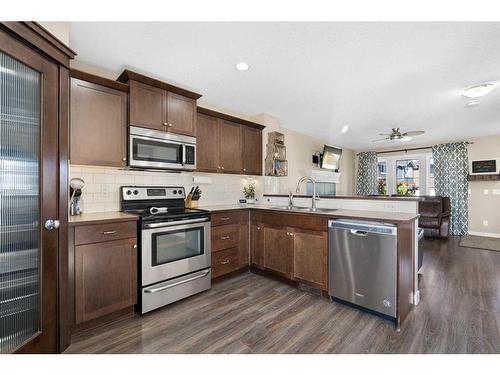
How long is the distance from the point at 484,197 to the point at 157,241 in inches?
298

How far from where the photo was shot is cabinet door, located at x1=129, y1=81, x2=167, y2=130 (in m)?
2.39

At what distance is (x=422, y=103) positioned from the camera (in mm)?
3521

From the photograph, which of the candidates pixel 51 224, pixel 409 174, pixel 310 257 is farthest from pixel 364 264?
pixel 409 174

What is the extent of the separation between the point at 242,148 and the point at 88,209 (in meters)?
2.16

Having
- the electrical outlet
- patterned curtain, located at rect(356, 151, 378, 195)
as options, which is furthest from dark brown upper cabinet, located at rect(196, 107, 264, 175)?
patterned curtain, located at rect(356, 151, 378, 195)

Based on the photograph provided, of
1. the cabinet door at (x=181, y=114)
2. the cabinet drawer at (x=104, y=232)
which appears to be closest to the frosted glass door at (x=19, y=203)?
the cabinet drawer at (x=104, y=232)

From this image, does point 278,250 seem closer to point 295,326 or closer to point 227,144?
point 295,326

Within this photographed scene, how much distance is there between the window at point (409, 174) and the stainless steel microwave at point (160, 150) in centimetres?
632

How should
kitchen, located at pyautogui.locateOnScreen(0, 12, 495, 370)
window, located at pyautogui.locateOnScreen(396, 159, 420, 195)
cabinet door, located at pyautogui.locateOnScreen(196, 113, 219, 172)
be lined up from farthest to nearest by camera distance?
1. window, located at pyautogui.locateOnScreen(396, 159, 420, 195)
2. cabinet door, located at pyautogui.locateOnScreen(196, 113, 219, 172)
3. kitchen, located at pyautogui.locateOnScreen(0, 12, 495, 370)

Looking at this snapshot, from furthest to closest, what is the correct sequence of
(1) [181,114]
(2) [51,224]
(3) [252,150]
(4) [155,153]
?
(3) [252,150] < (1) [181,114] < (4) [155,153] < (2) [51,224]

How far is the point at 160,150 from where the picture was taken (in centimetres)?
260

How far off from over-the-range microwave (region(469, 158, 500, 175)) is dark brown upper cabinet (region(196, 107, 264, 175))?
577 cm

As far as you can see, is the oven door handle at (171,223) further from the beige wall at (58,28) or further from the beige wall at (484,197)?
the beige wall at (484,197)

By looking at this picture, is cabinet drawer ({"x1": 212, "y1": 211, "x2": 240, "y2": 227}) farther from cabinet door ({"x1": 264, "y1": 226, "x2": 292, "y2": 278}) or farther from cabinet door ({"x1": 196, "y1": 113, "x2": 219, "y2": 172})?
cabinet door ({"x1": 196, "y1": 113, "x2": 219, "y2": 172})
